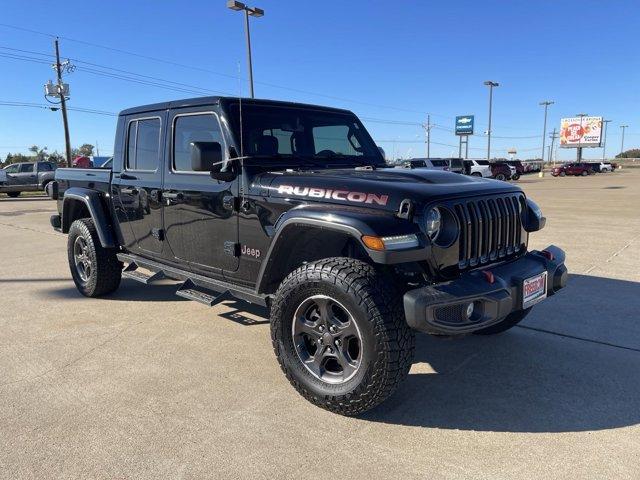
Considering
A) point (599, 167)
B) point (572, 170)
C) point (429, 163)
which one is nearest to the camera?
point (429, 163)

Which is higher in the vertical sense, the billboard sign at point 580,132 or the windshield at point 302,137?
the billboard sign at point 580,132

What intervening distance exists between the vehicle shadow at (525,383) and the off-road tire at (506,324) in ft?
0.21

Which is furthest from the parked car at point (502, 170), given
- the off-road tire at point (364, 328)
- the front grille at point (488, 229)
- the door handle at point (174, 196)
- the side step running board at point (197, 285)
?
the off-road tire at point (364, 328)

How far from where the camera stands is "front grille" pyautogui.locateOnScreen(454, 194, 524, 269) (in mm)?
2979

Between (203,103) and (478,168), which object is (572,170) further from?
(203,103)

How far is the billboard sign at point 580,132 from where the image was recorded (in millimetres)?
71875

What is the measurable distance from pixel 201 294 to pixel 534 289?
7.86 ft

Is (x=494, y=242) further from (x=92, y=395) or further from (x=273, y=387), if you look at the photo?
(x=92, y=395)

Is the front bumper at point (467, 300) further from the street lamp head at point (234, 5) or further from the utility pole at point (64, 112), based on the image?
the utility pole at point (64, 112)

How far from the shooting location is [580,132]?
73.6 metres

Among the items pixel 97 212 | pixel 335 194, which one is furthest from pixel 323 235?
pixel 97 212

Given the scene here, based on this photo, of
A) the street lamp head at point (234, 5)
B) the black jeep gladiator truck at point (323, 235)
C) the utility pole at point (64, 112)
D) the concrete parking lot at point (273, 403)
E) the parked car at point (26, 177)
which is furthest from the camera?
the utility pole at point (64, 112)

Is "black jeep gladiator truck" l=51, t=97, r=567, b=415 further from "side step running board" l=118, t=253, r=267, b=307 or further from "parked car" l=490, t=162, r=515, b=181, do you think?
"parked car" l=490, t=162, r=515, b=181

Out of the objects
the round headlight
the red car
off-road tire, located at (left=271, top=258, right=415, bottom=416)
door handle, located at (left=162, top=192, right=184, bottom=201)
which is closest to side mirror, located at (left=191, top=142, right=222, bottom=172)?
door handle, located at (left=162, top=192, right=184, bottom=201)
